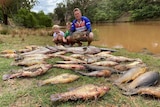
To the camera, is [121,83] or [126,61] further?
[126,61]

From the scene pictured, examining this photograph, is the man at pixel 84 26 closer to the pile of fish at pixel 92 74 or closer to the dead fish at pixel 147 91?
the pile of fish at pixel 92 74

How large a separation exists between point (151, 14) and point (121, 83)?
2789 cm

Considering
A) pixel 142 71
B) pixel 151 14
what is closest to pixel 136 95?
pixel 142 71

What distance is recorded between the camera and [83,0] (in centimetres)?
3809

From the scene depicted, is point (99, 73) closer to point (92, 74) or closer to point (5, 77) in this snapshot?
point (92, 74)

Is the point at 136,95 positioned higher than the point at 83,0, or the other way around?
the point at 83,0

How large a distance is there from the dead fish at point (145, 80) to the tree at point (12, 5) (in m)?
17.6

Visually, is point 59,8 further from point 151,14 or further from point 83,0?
point 151,14

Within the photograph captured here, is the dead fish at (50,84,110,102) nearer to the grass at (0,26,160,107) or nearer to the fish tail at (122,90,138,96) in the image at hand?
the grass at (0,26,160,107)

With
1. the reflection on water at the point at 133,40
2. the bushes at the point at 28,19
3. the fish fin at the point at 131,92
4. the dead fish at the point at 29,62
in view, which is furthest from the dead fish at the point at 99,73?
the bushes at the point at 28,19

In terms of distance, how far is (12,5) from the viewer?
21328 mm

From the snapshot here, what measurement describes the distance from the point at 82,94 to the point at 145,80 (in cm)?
87

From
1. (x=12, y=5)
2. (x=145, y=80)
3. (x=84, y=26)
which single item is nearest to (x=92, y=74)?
(x=145, y=80)

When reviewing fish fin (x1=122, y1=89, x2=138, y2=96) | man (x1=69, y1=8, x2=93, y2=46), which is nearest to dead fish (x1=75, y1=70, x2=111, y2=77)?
fish fin (x1=122, y1=89, x2=138, y2=96)
